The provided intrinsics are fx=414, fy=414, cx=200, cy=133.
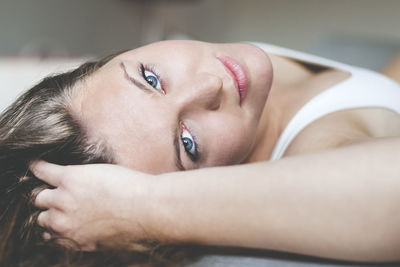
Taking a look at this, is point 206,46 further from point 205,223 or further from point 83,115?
point 205,223

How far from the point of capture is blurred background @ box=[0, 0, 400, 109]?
2578 mm

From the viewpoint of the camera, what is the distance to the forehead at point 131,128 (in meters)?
0.81

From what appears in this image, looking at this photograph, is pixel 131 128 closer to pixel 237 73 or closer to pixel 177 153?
pixel 177 153

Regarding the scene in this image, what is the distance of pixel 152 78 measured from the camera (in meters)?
0.89

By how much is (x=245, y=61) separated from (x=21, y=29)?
2.28m

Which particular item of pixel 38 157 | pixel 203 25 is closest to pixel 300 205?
pixel 38 157

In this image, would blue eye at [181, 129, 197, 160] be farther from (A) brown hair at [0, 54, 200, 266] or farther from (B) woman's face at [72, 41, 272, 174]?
(A) brown hair at [0, 54, 200, 266]

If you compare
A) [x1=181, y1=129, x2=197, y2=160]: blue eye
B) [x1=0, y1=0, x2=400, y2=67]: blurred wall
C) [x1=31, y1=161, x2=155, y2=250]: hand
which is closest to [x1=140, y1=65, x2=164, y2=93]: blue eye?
[x1=181, y1=129, x2=197, y2=160]: blue eye

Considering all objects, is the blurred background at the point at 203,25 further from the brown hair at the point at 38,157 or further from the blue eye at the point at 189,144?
the blue eye at the point at 189,144

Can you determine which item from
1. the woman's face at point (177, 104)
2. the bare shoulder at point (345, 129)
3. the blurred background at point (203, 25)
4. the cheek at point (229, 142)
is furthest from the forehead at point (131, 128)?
the blurred background at point (203, 25)

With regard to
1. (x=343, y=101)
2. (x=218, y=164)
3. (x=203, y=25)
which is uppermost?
(x=343, y=101)

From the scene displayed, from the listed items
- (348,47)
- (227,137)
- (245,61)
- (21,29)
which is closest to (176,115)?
(227,137)

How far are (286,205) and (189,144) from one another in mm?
294

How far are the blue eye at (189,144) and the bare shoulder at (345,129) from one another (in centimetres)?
27
